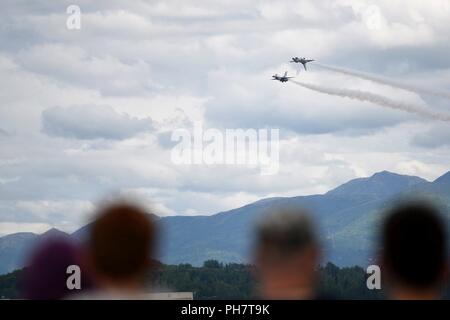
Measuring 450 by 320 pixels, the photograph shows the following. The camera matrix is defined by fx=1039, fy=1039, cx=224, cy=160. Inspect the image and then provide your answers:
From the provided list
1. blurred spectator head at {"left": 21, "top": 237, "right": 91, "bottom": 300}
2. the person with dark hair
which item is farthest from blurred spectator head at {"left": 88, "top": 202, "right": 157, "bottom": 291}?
the person with dark hair

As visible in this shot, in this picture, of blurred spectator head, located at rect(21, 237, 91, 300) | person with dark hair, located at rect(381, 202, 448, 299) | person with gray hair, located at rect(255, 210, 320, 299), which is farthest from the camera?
blurred spectator head, located at rect(21, 237, 91, 300)

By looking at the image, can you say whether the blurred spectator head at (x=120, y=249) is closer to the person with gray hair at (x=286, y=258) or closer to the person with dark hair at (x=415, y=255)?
the person with gray hair at (x=286, y=258)

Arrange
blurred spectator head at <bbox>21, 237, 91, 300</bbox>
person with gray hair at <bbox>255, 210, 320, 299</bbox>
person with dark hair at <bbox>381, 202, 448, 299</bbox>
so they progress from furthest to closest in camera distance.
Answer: blurred spectator head at <bbox>21, 237, 91, 300</bbox>, person with dark hair at <bbox>381, 202, 448, 299</bbox>, person with gray hair at <bbox>255, 210, 320, 299</bbox>

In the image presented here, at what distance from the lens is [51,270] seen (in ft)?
48.7

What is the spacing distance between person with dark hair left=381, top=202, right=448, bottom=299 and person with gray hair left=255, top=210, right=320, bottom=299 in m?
1.06

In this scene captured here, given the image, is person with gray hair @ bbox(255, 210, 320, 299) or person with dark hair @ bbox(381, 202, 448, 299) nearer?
person with gray hair @ bbox(255, 210, 320, 299)

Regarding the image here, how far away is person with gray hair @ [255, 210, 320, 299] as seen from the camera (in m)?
13.9

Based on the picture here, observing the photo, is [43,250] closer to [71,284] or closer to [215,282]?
[71,284]

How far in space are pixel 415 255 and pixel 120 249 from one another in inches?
160

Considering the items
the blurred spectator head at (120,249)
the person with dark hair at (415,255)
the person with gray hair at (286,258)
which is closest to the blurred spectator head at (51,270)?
the blurred spectator head at (120,249)

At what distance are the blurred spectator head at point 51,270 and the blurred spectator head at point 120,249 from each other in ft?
1.54

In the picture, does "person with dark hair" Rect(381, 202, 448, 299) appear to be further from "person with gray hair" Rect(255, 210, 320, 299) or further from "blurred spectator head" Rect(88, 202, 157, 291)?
"blurred spectator head" Rect(88, 202, 157, 291)
